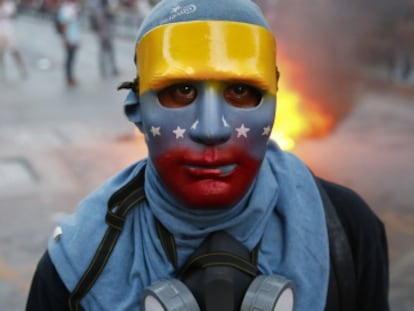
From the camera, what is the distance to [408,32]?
1070 centimetres

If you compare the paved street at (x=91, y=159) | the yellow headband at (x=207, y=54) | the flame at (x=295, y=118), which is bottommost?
the paved street at (x=91, y=159)

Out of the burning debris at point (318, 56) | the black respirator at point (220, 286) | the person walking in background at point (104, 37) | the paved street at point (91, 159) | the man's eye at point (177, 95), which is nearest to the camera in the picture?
the black respirator at point (220, 286)

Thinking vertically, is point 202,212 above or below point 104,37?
above

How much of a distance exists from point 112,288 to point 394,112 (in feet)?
28.7

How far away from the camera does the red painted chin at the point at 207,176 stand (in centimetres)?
158

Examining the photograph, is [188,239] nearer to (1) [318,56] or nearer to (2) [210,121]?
(2) [210,121]

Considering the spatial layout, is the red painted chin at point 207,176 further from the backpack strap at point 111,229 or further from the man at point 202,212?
the backpack strap at point 111,229

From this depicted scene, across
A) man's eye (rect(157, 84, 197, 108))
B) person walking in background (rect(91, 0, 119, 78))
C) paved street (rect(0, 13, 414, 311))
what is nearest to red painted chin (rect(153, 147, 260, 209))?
man's eye (rect(157, 84, 197, 108))

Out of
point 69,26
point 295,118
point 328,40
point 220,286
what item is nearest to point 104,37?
point 69,26

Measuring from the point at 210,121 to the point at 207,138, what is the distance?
0.04m

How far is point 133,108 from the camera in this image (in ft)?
5.74

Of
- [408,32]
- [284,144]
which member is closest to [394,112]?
[408,32]

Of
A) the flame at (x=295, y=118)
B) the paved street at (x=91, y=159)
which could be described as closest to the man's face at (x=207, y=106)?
the paved street at (x=91, y=159)

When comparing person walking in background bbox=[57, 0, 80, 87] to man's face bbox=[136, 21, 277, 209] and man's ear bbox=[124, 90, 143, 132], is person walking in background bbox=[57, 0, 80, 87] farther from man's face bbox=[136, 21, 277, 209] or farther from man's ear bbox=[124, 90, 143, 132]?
man's face bbox=[136, 21, 277, 209]
